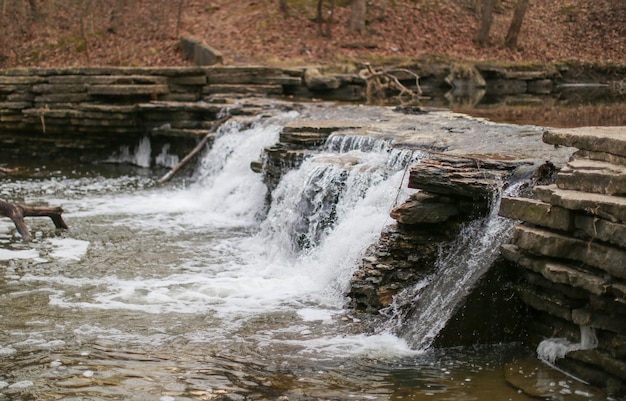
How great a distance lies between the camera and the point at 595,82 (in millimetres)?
25156

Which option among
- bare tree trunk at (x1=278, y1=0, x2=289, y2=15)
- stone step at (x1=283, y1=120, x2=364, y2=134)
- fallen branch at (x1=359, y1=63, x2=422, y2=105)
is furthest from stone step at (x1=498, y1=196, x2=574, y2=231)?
bare tree trunk at (x1=278, y1=0, x2=289, y2=15)

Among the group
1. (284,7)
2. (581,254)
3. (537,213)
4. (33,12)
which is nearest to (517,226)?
(537,213)

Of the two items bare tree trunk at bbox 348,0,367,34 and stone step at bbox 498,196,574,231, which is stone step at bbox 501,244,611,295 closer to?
stone step at bbox 498,196,574,231

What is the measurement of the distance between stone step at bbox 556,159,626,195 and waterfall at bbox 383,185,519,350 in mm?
967

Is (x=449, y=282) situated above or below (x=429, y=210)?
below

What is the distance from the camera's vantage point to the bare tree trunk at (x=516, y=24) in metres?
25.4

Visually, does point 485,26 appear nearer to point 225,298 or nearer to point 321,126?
point 321,126

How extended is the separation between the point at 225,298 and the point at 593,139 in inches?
167

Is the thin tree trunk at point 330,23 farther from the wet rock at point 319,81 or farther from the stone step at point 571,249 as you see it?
the stone step at point 571,249

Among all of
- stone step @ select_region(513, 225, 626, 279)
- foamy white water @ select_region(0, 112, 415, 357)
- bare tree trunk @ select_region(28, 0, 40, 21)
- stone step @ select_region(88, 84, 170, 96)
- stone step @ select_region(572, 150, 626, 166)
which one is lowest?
foamy white water @ select_region(0, 112, 415, 357)

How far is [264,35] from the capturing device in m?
23.6

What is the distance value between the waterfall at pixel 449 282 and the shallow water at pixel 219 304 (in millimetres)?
239

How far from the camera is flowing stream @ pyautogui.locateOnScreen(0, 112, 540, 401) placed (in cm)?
637

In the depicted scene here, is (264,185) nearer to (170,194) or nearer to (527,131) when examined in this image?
(170,194)
